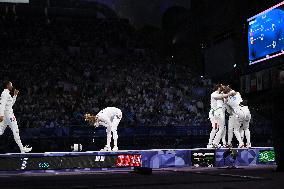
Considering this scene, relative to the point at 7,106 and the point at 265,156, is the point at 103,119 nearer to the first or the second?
the point at 7,106

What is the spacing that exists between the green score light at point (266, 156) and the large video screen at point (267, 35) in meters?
3.02

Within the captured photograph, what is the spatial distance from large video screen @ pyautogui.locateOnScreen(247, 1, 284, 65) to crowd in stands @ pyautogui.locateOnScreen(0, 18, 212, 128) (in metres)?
7.97

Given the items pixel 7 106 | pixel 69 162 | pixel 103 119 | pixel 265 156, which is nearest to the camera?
pixel 69 162

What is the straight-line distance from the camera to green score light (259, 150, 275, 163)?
1143 centimetres

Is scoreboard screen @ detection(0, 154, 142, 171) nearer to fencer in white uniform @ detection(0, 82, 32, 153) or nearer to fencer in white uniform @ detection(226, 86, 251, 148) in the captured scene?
fencer in white uniform @ detection(0, 82, 32, 153)

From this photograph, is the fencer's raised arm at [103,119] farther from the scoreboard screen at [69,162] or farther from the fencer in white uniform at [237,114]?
the fencer in white uniform at [237,114]

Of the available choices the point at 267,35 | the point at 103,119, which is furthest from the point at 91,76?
the point at 267,35

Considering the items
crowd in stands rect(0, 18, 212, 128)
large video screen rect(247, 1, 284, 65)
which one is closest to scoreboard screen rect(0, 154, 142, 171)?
large video screen rect(247, 1, 284, 65)

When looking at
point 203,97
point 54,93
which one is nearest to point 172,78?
point 203,97

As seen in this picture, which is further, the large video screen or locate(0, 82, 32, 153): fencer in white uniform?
the large video screen

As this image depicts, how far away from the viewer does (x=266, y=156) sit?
452 inches

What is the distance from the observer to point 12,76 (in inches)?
890

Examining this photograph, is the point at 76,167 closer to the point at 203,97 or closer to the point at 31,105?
the point at 31,105

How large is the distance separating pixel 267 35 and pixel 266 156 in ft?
13.2
